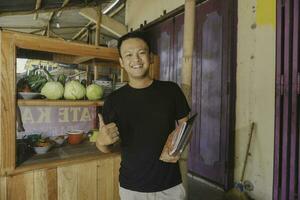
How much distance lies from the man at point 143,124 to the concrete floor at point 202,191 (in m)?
1.58

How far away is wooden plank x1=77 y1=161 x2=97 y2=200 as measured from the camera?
1.84 m

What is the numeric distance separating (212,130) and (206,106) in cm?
33

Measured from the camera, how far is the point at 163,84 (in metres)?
1.56

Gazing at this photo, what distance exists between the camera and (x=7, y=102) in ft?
5.08

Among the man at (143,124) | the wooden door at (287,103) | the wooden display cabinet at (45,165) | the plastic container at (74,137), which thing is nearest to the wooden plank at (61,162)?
the wooden display cabinet at (45,165)

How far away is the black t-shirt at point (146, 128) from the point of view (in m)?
1.42

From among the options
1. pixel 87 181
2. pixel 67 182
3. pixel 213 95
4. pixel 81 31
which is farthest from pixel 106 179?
pixel 81 31

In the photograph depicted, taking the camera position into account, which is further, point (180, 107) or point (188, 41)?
point (188, 41)

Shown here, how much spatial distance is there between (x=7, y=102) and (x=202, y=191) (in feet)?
8.13

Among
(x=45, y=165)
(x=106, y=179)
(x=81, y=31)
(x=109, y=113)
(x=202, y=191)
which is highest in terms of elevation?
(x=81, y=31)

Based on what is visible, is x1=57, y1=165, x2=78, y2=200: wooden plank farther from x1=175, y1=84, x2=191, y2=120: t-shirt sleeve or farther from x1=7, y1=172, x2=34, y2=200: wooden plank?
x1=175, y1=84, x2=191, y2=120: t-shirt sleeve

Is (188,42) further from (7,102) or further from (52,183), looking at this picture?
(52,183)

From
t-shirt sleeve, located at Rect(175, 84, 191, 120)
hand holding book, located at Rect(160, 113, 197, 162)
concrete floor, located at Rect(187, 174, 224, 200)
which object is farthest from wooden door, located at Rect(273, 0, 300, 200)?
hand holding book, located at Rect(160, 113, 197, 162)

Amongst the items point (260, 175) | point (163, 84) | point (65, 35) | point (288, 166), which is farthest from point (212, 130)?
Result: point (65, 35)
